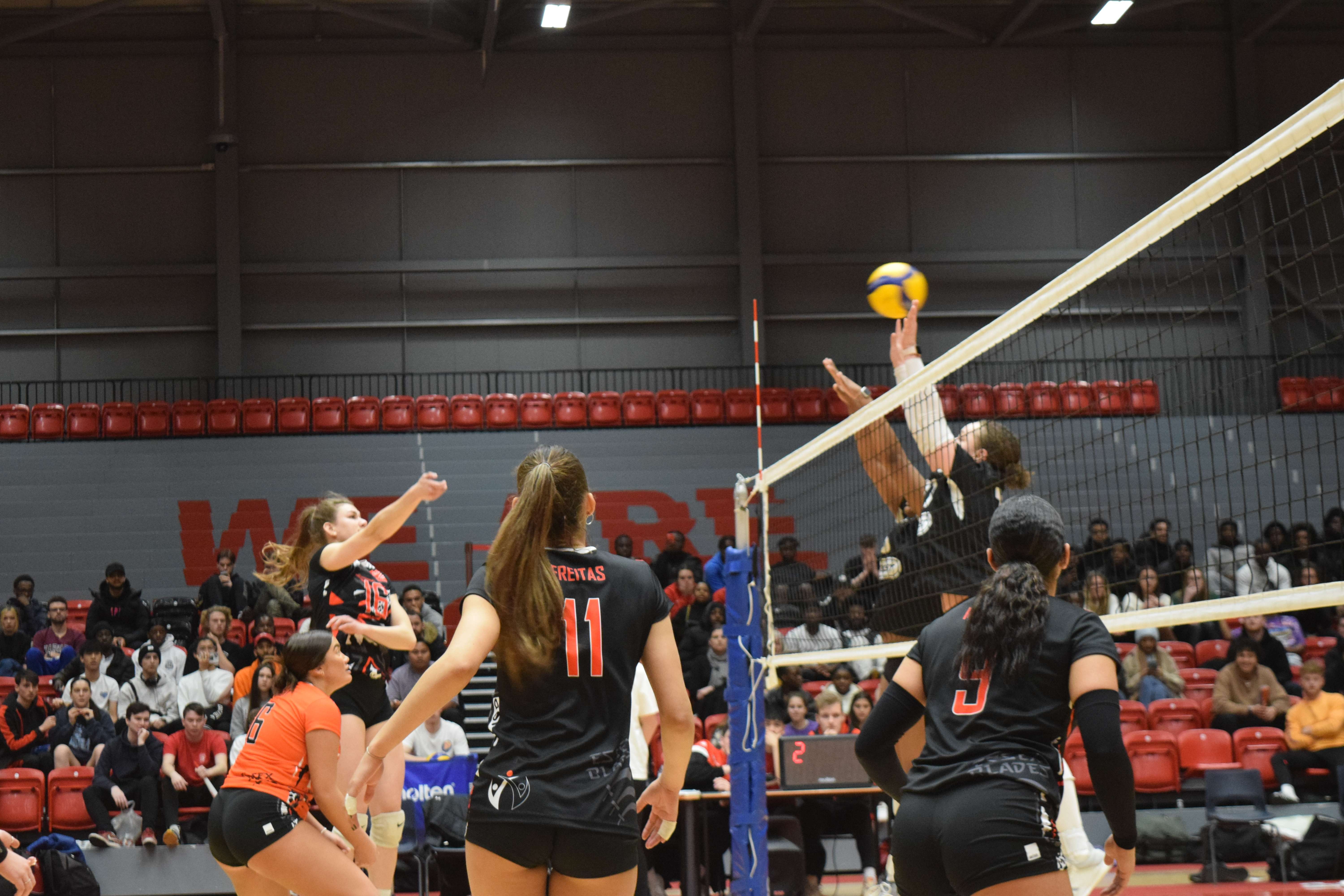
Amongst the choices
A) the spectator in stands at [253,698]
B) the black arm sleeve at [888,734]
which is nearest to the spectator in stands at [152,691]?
the spectator in stands at [253,698]

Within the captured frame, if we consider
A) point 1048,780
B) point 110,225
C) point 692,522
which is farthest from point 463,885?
point 110,225

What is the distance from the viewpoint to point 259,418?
20969 mm

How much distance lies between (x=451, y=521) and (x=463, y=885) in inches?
419

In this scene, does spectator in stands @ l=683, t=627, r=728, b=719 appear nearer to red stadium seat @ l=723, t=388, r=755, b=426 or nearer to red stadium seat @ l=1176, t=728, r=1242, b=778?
red stadium seat @ l=1176, t=728, r=1242, b=778

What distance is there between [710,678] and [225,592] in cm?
681

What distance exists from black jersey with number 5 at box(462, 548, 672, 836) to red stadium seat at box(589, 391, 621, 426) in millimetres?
17803

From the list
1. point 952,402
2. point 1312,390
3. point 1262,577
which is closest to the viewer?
point 1262,577

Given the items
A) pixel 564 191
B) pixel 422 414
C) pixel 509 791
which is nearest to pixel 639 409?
pixel 422 414

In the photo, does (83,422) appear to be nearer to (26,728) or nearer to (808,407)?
(26,728)

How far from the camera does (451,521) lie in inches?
776

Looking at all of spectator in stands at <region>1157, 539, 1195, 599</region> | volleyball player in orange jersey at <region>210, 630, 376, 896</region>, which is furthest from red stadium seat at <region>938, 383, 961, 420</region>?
volleyball player in orange jersey at <region>210, 630, 376, 896</region>

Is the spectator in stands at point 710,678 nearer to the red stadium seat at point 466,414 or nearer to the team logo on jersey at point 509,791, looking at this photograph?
the team logo on jersey at point 509,791

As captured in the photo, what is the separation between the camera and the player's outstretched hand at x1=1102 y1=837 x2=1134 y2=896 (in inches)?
120

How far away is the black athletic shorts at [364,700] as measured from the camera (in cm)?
560
